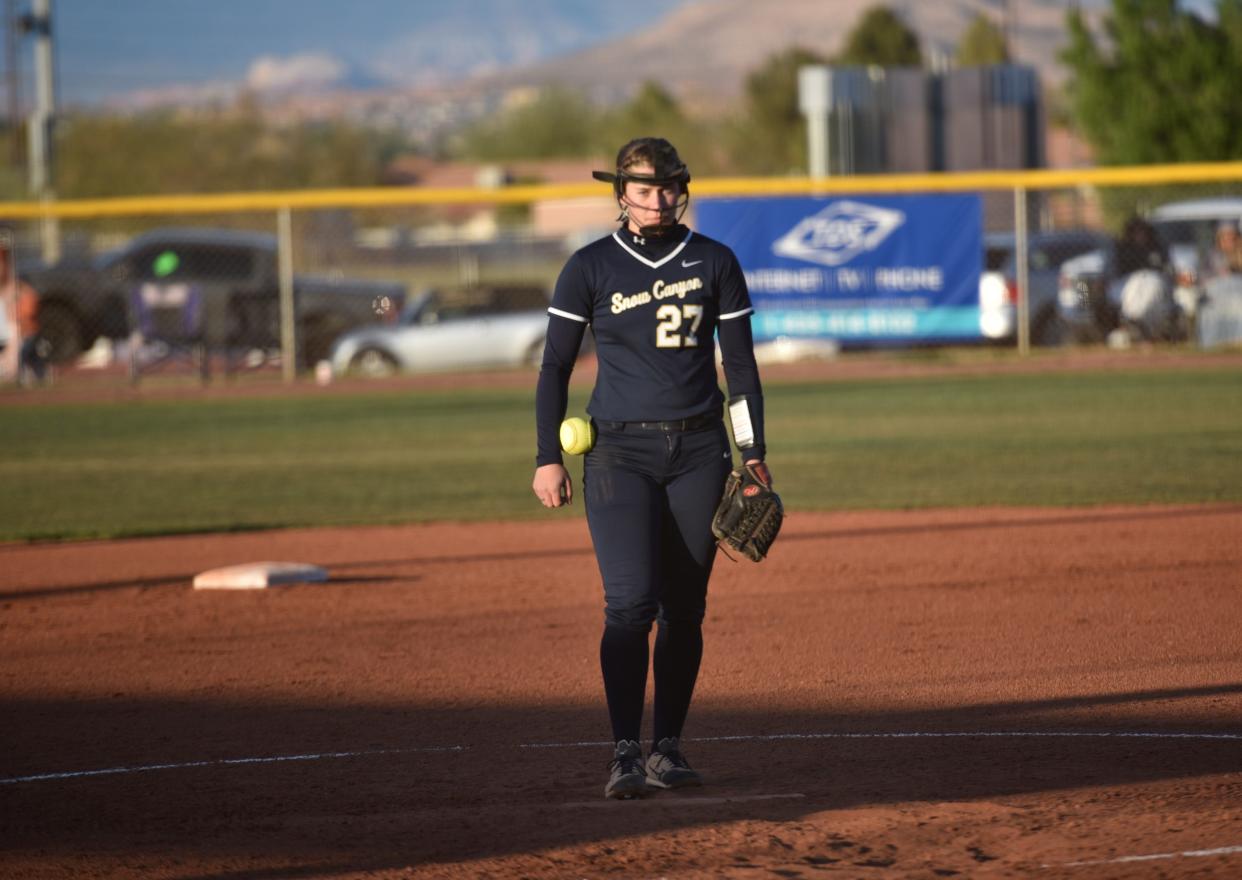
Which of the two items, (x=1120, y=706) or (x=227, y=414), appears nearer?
(x=1120, y=706)

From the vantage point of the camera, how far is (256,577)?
9445 mm

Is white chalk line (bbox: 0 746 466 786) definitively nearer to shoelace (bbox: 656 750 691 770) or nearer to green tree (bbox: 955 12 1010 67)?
shoelace (bbox: 656 750 691 770)

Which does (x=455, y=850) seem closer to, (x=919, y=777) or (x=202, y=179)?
(x=919, y=777)

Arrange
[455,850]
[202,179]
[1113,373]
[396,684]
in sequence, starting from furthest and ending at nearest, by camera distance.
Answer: [202,179], [1113,373], [396,684], [455,850]

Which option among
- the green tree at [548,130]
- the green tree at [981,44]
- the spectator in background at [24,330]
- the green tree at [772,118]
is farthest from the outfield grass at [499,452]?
the green tree at [548,130]

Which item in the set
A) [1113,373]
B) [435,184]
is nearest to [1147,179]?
[1113,373]

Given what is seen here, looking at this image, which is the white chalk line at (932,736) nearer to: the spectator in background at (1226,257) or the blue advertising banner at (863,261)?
the blue advertising banner at (863,261)

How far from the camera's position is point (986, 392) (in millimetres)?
18578

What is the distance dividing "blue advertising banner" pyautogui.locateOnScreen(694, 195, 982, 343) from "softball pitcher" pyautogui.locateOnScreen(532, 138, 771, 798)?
1601 centimetres

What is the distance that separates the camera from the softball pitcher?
5.18 m

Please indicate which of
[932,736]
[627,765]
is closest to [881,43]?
[932,736]

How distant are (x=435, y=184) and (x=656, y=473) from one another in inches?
3234

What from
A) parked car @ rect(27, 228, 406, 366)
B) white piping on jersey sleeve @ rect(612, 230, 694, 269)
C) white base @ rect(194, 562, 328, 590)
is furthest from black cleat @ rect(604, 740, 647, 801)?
parked car @ rect(27, 228, 406, 366)

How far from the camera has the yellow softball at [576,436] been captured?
5180mm
